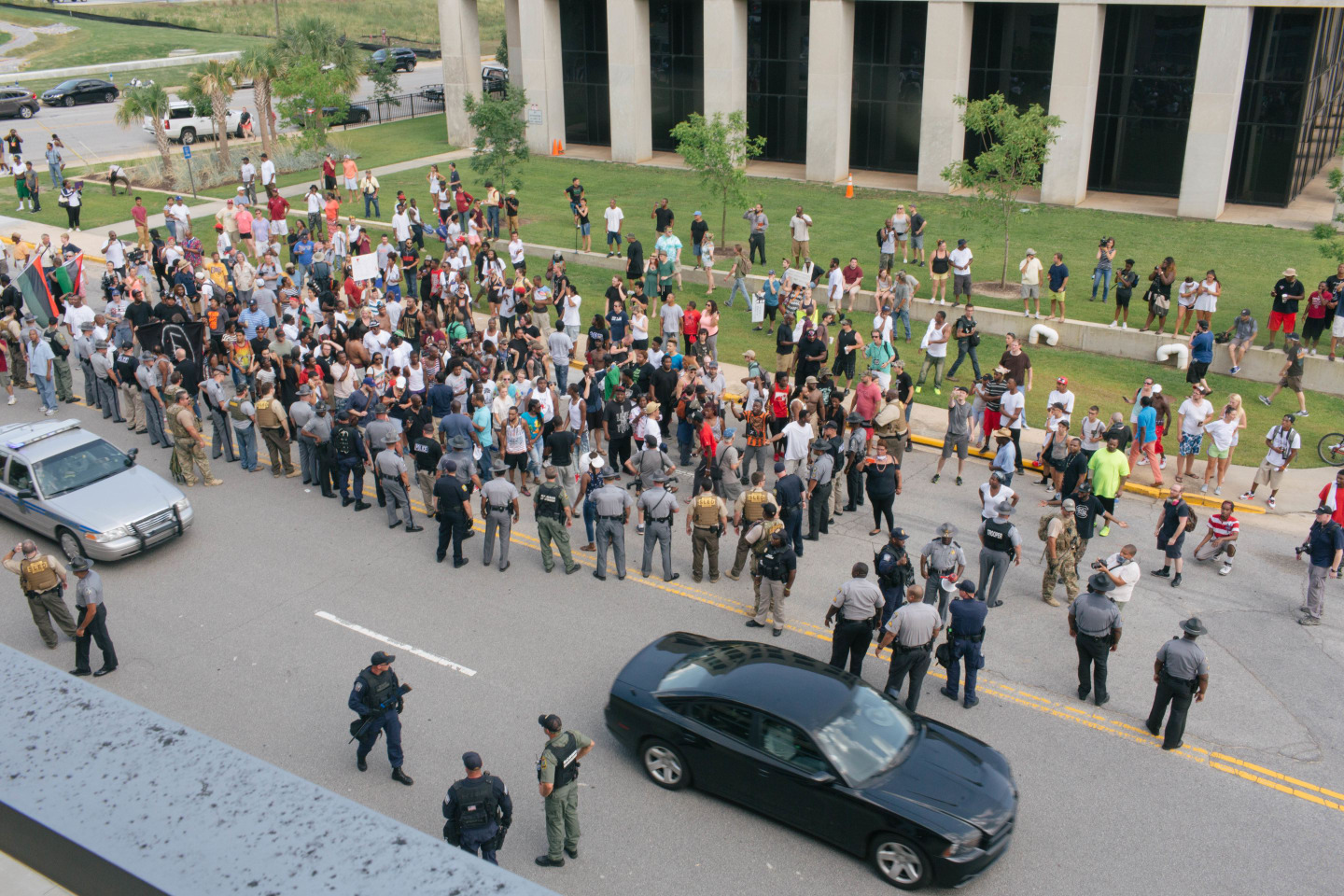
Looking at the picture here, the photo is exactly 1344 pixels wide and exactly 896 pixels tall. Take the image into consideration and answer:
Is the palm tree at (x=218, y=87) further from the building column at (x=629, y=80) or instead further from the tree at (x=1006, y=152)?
the tree at (x=1006, y=152)

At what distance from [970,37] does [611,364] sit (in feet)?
72.2

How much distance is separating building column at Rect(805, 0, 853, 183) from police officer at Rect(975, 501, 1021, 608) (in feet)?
82.6

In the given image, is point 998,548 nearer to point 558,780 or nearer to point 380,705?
point 558,780

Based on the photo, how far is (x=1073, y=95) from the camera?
30125mm

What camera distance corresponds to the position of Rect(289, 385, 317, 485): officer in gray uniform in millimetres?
15742

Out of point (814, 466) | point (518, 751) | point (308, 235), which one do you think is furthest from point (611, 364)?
point (308, 235)

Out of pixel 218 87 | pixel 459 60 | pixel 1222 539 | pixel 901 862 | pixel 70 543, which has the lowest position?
pixel 901 862

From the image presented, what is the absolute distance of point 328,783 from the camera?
9656mm

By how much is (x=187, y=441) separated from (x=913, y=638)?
11.4m

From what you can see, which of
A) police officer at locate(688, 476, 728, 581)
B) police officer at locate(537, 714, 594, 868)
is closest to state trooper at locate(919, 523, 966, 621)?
police officer at locate(688, 476, 728, 581)

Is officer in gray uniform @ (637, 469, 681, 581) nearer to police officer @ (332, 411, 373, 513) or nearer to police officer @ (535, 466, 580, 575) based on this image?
police officer @ (535, 466, 580, 575)

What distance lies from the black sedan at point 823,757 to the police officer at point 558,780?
115cm

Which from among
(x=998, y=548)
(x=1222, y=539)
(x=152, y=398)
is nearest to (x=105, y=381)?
(x=152, y=398)

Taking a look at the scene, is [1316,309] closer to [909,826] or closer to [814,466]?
[814,466]
